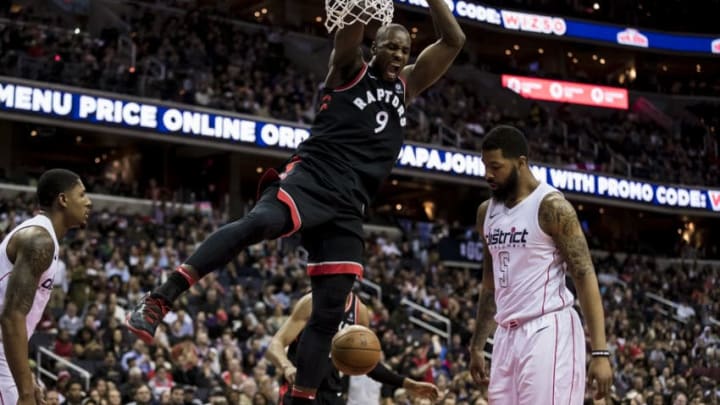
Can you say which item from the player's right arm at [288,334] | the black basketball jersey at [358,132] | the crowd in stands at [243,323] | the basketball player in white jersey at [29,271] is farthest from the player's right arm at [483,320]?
the crowd in stands at [243,323]

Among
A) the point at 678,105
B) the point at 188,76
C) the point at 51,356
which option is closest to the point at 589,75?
the point at 678,105

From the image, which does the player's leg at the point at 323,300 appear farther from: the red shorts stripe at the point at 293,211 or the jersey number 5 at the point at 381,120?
the jersey number 5 at the point at 381,120

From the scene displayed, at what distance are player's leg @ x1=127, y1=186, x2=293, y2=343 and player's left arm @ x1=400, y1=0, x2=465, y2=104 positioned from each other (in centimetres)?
132

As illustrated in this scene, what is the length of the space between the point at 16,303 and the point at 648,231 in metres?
40.8

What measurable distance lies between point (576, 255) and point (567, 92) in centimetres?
3659

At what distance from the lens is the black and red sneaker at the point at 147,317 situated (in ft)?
17.7

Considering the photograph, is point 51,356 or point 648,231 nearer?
point 51,356

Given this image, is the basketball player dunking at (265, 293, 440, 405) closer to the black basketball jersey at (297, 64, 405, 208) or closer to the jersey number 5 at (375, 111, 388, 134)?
the black basketball jersey at (297, 64, 405, 208)

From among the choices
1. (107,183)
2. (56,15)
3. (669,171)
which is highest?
(56,15)

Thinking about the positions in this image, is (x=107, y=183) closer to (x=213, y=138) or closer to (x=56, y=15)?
(x=213, y=138)

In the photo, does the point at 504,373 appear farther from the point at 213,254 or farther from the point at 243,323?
the point at 243,323

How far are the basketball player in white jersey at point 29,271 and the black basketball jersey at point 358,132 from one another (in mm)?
1504

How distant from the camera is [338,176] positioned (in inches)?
247

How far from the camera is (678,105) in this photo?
1769 inches
